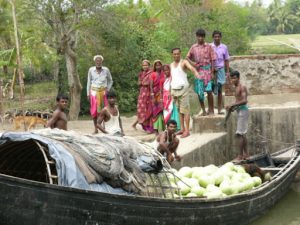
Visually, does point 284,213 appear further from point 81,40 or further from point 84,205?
point 81,40

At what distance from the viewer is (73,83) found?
18.4m

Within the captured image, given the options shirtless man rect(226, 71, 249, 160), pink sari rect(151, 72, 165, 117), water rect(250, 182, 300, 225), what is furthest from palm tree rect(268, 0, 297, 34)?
water rect(250, 182, 300, 225)

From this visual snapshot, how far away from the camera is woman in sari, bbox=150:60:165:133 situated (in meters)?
11.4

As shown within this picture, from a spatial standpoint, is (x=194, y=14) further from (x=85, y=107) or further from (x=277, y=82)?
(x=277, y=82)

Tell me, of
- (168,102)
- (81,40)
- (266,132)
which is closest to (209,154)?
(168,102)

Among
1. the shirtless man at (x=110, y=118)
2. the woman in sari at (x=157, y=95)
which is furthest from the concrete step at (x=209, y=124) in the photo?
the shirtless man at (x=110, y=118)

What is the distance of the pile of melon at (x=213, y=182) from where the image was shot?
23.9 feet

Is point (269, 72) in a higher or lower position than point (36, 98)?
higher

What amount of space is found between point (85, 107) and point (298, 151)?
468 inches

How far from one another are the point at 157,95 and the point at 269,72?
122 inches

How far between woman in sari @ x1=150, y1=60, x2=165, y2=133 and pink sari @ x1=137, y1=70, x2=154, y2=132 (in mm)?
175

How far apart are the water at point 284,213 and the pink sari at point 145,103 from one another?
11.5 feet

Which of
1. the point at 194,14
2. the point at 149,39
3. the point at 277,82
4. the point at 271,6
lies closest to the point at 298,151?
the point at 277,82

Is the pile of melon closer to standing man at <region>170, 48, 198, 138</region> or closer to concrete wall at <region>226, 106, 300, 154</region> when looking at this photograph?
standing man at <region>170, 48, 198, 138</region>
